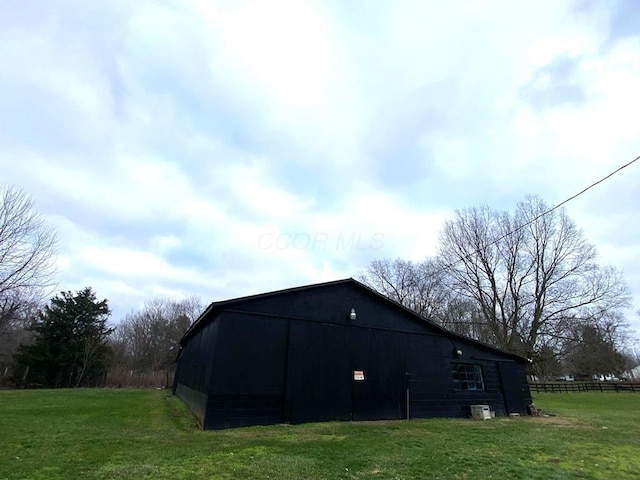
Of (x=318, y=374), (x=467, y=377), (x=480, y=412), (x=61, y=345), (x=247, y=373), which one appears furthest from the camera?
(x=61, y=345)

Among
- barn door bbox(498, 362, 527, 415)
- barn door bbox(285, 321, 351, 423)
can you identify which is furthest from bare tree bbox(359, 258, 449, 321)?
barn door bbox(285, 321, 351, 423)

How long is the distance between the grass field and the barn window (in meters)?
2.62

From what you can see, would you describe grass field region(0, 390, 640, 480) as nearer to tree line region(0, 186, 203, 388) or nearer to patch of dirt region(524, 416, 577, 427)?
patch of dirt region(524, 416, 577, 427)

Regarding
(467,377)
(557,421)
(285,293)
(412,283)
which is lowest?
(557,421)

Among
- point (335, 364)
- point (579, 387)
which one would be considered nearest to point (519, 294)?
point (579, 387)

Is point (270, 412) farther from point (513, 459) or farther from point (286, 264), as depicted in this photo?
point (286, 264)

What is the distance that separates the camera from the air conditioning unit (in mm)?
12250

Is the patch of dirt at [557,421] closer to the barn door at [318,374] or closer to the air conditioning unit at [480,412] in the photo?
the air conditioning unit at [480,412]

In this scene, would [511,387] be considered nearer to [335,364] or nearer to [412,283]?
[335,364]

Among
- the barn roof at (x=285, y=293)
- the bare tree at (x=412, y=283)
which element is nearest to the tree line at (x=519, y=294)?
the bare tree at (x=412, y=283)

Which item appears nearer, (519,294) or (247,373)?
(247,373)

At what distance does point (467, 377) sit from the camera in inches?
526

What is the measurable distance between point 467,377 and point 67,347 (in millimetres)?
27510

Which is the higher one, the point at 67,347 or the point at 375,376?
the point at 67,347
